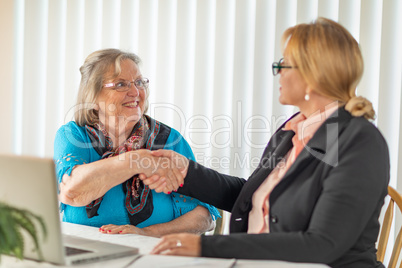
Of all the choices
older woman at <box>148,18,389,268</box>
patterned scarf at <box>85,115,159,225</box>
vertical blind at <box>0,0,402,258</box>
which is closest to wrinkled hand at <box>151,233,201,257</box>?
older woman at <box>148,18,389,268</box>

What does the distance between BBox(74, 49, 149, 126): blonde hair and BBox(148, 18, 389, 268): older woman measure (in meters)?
0.87

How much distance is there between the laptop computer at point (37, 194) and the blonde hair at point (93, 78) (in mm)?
1118

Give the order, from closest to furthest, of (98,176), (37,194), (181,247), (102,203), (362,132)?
(37,194)
(181,247)
(362,132)
(98,176)
(102,203)

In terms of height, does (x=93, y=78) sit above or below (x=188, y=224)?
above

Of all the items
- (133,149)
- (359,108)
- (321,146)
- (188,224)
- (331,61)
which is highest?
(331,61)

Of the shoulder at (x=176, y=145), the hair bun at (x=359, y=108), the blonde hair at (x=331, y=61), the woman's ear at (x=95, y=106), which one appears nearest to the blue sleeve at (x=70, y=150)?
the woman's ear at (x=95, y=106)

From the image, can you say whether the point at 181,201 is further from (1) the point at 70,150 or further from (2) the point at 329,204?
(2) the point at 329,204

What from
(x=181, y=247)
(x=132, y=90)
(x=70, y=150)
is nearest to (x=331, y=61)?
(x=181, y=247)

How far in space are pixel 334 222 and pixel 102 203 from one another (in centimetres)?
109

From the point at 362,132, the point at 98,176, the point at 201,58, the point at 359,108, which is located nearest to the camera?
the point at 362,132

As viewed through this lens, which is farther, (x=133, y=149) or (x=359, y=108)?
(x=133, y=149)

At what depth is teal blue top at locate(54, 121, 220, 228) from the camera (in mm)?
2033

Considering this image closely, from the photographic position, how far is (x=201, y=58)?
273 cm

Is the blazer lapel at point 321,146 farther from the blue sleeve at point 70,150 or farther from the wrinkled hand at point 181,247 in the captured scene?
the blue sleeve at point 70,150
